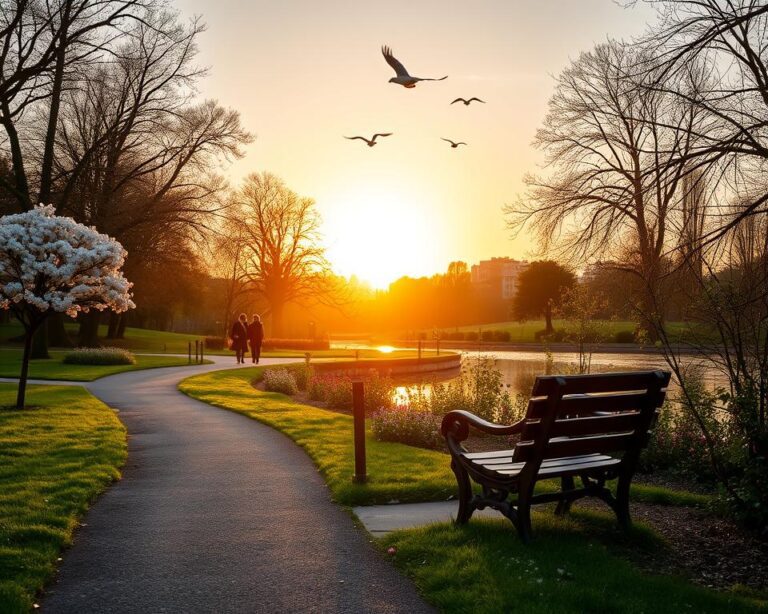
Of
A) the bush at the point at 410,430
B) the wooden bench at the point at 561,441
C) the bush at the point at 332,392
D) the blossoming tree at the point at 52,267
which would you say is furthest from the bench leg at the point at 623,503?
the bush at the point at 332,392

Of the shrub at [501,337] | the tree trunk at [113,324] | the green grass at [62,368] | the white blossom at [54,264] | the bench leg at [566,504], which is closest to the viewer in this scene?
the bench leg at [566,504]

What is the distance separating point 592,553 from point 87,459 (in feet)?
21.5

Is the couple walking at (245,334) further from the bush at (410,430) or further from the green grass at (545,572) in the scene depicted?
the green grass at (545,572)

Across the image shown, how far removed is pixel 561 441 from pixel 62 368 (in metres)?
23.9

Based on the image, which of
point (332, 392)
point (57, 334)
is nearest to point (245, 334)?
point (332, 392)

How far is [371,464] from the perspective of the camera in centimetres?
862

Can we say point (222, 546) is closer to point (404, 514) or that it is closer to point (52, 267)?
point (404, 514)

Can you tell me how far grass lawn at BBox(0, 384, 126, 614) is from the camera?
4859mm

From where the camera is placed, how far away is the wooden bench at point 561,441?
16.2ft

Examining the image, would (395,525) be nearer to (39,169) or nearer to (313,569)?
(313,569)

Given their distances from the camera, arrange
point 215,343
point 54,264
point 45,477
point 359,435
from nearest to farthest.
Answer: point 359,435 → point 45,477 → point 54,264 → point 215,343

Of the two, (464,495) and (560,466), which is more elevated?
(560,466)

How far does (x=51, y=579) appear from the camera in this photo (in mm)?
4762

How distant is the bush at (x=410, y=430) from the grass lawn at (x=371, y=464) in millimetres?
229
